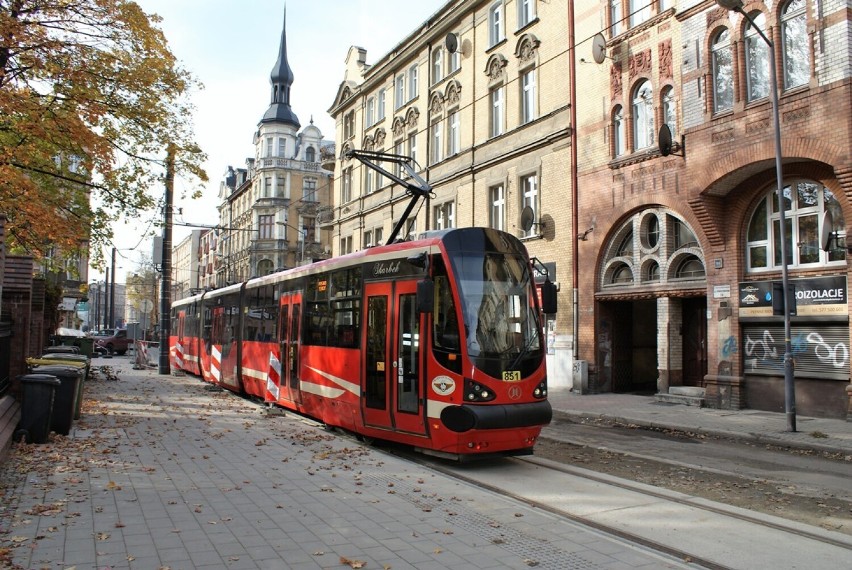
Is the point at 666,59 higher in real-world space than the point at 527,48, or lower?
lower

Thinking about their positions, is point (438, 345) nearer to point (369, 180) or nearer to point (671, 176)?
point (671, 176)

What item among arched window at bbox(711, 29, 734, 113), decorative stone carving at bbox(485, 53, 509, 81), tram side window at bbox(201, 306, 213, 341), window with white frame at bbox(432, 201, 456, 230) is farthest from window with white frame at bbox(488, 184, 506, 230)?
tram side window at bbox(201, 306, 213, 341)

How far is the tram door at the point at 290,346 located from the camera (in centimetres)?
1304

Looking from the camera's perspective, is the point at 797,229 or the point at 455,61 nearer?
the point at 797,229

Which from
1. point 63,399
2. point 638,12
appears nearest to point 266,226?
point 638,12

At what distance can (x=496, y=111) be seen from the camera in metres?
25.6

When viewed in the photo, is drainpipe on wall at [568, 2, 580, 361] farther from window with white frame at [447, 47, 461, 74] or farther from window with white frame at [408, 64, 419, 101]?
window with white frame at [408, 64, 419, 101]

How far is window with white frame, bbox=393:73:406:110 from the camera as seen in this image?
32.9 meters

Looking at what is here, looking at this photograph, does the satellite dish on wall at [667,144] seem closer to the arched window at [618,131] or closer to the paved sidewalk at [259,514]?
the arched window at [618,131]

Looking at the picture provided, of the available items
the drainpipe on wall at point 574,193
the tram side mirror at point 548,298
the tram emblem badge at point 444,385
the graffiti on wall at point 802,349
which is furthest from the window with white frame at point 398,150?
the tram emblem badge at point 444,385

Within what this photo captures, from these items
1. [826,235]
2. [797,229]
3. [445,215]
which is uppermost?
[445,215]

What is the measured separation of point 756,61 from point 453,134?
14.5m

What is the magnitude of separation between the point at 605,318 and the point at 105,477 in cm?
1574

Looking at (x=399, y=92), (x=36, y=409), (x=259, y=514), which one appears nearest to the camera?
(x=259, y=514)
